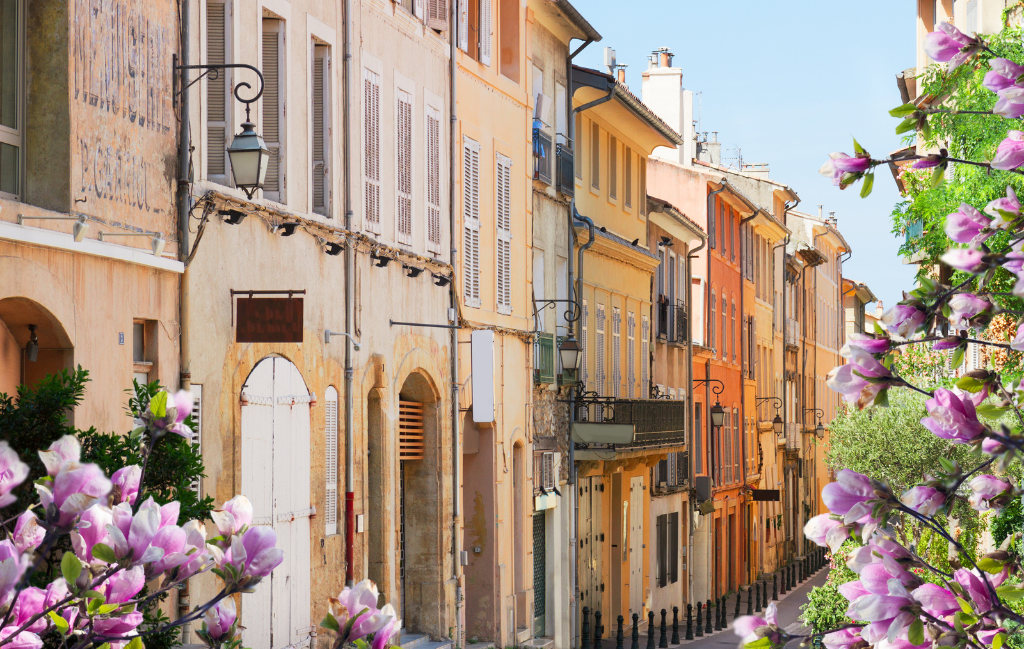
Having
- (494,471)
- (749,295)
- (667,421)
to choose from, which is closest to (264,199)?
(494,471)

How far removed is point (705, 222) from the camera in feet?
120

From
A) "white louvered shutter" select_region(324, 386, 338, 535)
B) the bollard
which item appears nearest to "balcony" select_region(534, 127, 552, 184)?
the bollard

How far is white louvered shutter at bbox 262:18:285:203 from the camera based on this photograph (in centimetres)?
1313

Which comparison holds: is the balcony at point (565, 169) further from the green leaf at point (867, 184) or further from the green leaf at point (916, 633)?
the green leaf at point (916, 633)

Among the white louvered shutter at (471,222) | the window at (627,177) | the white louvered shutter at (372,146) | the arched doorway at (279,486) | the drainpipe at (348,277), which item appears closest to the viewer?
the arched doorway at (279,486)

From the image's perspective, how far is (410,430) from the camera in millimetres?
17375

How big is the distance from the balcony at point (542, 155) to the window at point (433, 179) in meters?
4.91

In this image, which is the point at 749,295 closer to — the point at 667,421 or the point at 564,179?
the point at 667,421

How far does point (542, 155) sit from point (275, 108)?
33.6 ft

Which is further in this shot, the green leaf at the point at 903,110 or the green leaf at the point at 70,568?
the green leaf at the point at 903,110

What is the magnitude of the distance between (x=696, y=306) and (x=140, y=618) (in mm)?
33291

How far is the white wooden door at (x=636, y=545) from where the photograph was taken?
28.9 meters

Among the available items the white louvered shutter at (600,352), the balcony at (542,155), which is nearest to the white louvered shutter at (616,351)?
the white louvered shutter at (600,352)

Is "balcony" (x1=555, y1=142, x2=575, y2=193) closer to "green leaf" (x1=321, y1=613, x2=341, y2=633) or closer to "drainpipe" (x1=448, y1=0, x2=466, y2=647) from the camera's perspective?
"drainpipe" (x1=448, y1=0, x2=466, y2=647)
